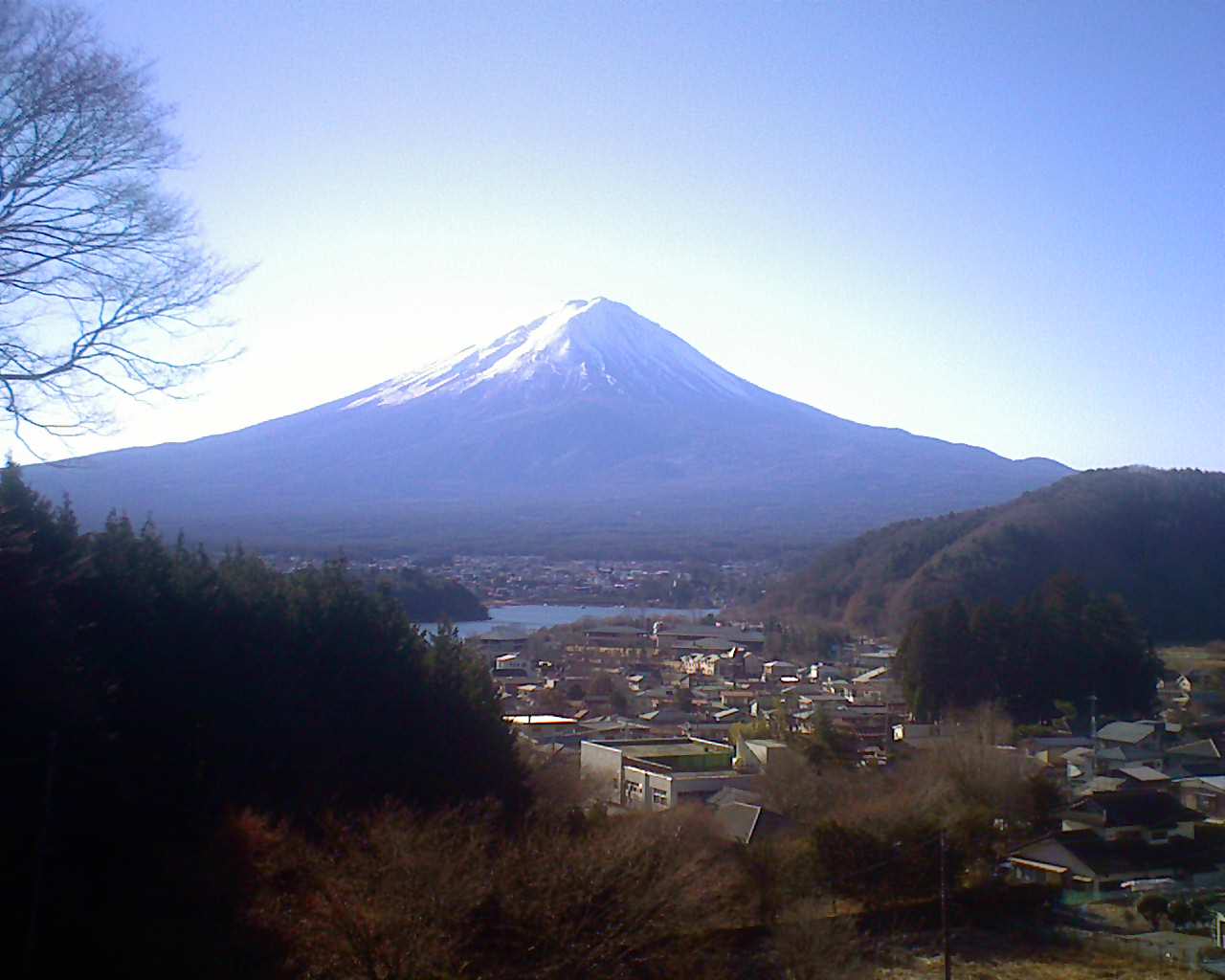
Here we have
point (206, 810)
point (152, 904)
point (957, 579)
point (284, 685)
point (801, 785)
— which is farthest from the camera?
point (957, 579)

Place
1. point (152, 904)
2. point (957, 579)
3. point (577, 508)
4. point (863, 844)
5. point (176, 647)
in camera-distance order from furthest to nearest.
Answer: point (577, 508) → point (957, 579) → point (863, 844) → point (176, 647) → point (152, 904)

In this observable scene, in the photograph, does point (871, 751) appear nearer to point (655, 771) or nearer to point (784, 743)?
point (784, 743)

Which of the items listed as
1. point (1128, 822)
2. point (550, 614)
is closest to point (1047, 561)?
point (550, 614)

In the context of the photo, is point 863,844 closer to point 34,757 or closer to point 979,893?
point 979,893

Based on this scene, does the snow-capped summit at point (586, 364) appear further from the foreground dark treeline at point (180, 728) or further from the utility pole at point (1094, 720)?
the foreground dark treeline at point (180, 728)

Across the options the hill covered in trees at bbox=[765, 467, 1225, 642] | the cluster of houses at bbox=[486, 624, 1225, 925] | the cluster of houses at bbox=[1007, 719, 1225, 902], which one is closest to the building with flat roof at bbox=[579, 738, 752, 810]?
the cluster of houses at bbox=[486, 624, 1225, 925]

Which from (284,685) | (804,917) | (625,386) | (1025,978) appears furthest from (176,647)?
(625,386)
